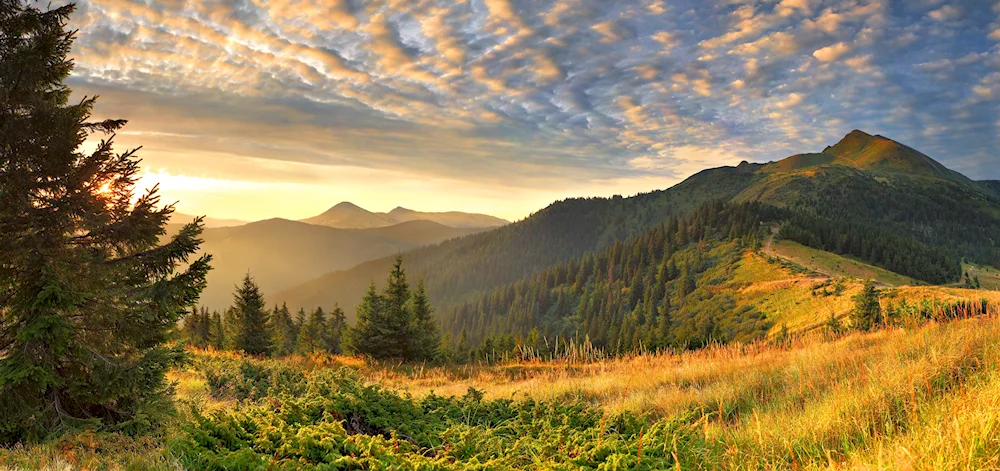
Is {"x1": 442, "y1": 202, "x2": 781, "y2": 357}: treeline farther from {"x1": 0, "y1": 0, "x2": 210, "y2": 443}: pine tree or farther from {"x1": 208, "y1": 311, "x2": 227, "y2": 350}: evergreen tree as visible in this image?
{"x1": 0, "y1": 0, "x2": 210, "y2": 443}: pine tree

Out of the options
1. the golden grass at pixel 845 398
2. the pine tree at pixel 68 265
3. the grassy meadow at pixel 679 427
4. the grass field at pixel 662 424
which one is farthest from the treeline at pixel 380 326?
the golden grass at pixel 845 398

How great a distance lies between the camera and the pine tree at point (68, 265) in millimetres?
6219

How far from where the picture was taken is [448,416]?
21.7 feet

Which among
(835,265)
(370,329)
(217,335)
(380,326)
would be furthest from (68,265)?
(835,265)

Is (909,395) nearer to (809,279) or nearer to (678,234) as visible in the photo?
(809,279)

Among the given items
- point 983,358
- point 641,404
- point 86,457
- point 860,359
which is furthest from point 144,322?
point 983,358

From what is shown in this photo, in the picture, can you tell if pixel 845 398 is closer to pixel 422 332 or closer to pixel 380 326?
pixel 380 326

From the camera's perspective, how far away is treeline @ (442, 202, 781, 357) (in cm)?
9090

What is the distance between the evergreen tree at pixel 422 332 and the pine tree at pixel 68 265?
21542 mm

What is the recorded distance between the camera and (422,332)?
30000 mm

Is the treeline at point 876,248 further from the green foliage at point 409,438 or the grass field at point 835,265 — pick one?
the green foliage at point 409,438

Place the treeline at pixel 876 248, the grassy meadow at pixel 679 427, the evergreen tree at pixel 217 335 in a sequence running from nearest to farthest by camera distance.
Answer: the grassy meadow at pixel 679 427 → the evergreen tree at pixel 217 335 → the treeline at pixel 876 248

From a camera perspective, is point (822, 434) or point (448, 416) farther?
point (448, 416)

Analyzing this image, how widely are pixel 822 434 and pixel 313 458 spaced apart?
15.6 feet
